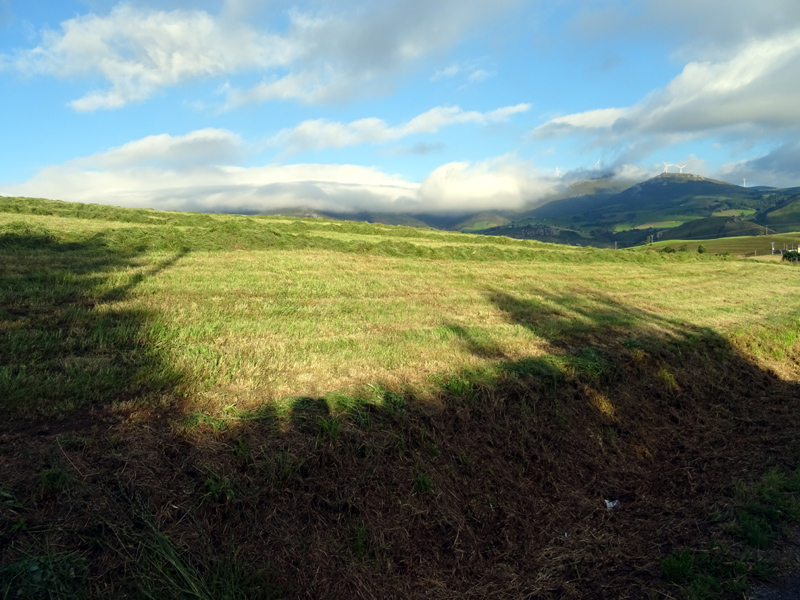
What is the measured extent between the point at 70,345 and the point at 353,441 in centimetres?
499

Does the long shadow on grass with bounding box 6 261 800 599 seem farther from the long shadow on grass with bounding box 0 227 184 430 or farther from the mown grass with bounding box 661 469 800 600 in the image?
the long shadow on grass with bounding box 0 227 184 430

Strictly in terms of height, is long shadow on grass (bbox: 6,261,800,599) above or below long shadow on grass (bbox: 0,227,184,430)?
below

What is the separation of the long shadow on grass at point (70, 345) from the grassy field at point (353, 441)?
0.05m

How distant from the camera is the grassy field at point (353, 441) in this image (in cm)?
470

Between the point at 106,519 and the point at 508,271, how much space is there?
76.1 feet

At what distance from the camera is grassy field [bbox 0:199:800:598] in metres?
4.70

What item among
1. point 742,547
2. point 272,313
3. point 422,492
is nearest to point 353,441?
point 422,492

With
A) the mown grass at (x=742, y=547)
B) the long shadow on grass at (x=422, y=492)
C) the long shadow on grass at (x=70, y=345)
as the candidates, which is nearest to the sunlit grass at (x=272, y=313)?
the long shadow on grass at (x=70, y=345)

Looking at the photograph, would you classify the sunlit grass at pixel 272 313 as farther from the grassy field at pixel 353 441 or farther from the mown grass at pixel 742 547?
the mown grass at pixel 742 547

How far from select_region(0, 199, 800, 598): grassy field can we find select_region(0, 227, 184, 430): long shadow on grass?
47mm

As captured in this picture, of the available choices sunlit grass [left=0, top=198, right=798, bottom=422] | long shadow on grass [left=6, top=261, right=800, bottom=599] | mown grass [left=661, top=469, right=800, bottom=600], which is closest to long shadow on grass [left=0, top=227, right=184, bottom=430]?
sunlit grass [left=0, top=198, right=798, bottom=422]

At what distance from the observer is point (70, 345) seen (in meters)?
7.78

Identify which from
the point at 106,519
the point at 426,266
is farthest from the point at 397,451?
the point at 426,266

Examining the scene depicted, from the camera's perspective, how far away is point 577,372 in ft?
33.0
